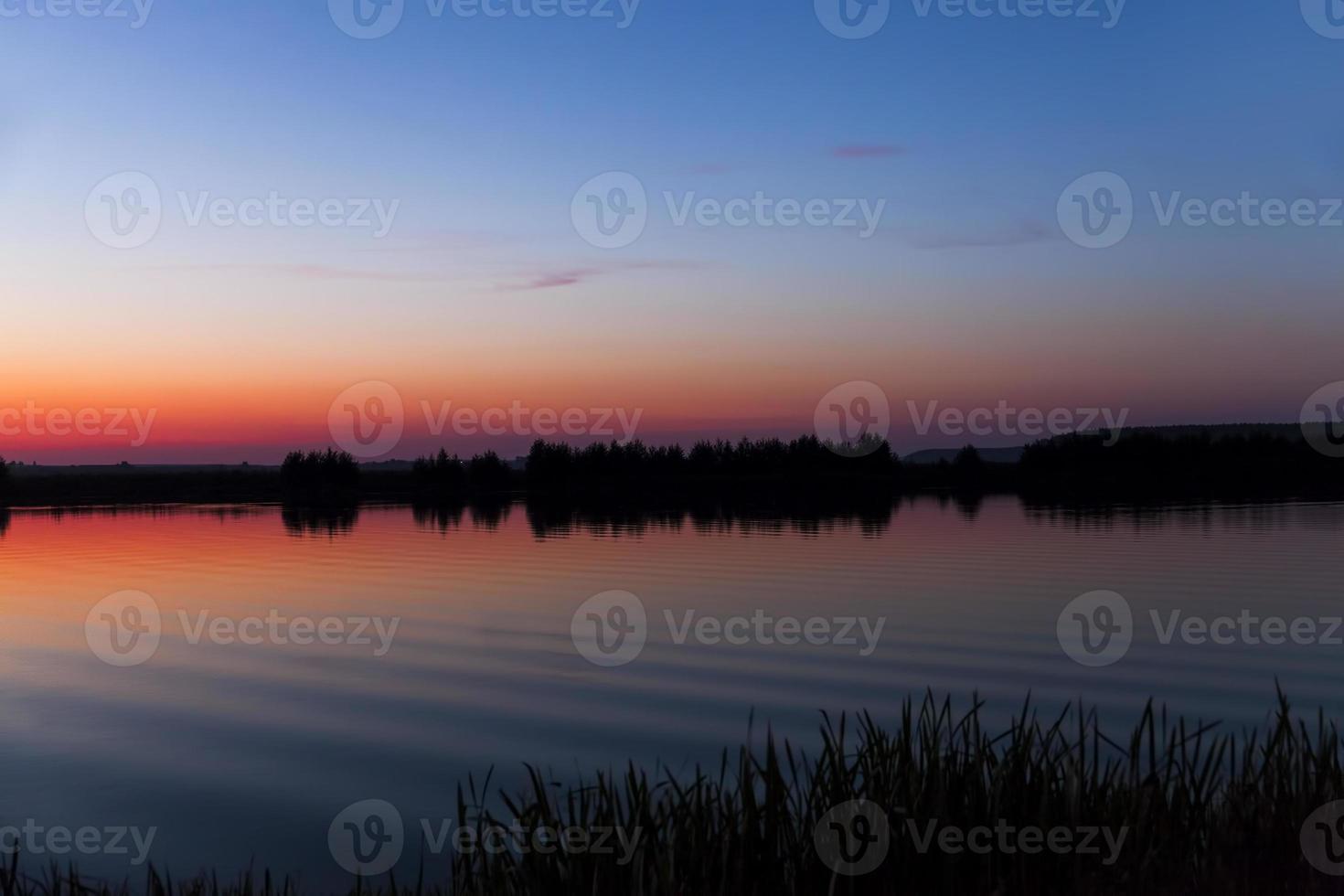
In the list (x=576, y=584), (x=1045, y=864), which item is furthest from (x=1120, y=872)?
(x=576, y=584)

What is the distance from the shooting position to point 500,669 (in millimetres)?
16750

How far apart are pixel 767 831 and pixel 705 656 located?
11.4m

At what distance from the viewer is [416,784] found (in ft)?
36.5

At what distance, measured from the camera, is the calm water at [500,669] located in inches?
442

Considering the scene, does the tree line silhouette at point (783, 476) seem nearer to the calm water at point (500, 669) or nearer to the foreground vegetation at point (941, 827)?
the calm water at point (500, 669)

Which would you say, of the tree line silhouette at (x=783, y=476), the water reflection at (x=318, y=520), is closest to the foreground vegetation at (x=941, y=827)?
the water reflection at (x=318, y=520)

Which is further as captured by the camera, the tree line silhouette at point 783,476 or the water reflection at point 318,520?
the tree line silhouette at point 783,476

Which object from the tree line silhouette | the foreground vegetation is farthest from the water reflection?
the foreground vegetation

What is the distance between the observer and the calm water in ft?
36.9

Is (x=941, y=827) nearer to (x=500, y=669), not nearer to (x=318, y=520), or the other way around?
(x=500, y=669)

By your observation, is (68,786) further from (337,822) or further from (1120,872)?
(1120,872)

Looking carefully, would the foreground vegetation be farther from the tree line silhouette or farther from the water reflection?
the tree line silhouette

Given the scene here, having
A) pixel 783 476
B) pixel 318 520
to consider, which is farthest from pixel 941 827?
pixel 783 476

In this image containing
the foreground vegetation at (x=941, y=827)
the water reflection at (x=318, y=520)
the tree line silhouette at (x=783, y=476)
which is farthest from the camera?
the tree line silhouette at (x=783, y=476)
